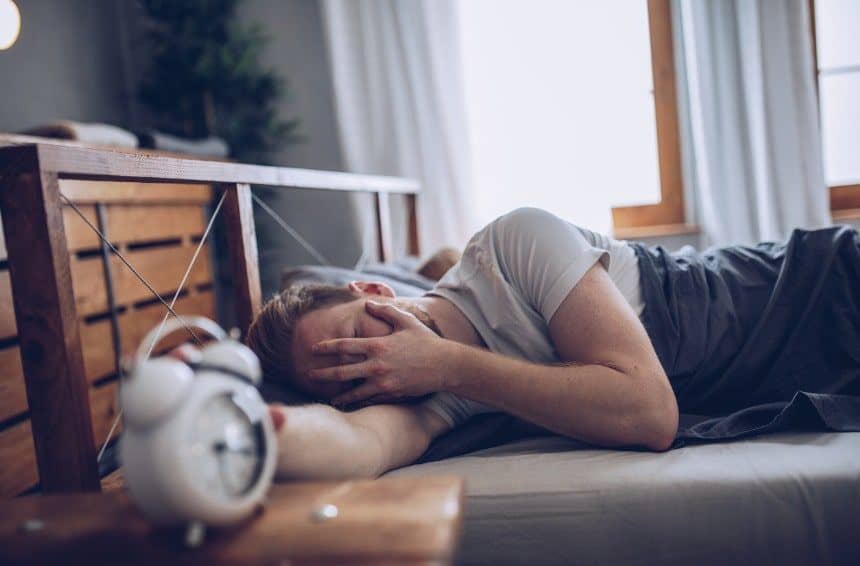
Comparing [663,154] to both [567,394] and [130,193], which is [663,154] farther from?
[567,394]

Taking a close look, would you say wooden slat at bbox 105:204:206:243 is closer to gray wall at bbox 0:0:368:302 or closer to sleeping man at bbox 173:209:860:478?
gray wall at bbox 0:0:368:302

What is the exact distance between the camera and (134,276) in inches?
85.9

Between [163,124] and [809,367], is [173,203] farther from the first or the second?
[809,367]

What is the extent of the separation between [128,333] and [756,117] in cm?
224

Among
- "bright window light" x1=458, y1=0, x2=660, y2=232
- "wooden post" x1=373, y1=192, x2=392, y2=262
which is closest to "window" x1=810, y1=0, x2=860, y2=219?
"bright window light" x1=458, y1=0, x2=660, y2=232

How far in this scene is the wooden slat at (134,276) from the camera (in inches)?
73.5

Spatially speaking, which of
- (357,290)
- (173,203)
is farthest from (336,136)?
(357,290)

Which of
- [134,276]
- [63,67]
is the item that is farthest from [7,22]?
[63,67]

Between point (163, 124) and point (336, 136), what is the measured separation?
27.1 inches

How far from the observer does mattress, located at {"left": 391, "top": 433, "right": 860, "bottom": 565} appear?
0.87 metres

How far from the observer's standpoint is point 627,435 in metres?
0.99

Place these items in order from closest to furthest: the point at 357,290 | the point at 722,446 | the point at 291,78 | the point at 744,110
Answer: the point at 722,446 → the point at 357,290 → the point at 744,110 → the point at 291,78

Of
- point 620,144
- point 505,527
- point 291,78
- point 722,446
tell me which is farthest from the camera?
point 291,78

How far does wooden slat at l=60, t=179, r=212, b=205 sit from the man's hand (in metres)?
0.78
